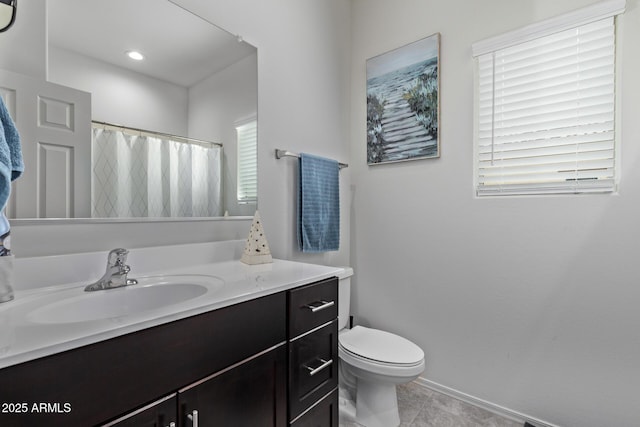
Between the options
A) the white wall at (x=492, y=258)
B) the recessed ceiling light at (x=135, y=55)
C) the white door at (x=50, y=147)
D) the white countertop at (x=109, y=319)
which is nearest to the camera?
the white countertop at (x=109, y=319)

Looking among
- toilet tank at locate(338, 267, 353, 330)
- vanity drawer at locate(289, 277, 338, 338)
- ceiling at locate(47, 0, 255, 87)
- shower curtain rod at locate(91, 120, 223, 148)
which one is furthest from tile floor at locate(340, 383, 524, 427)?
ceiling at locate(47, 0, 255, 87)

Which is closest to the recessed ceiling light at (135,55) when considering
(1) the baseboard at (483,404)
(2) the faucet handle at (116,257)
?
(2) the faucet handle at (116,257)

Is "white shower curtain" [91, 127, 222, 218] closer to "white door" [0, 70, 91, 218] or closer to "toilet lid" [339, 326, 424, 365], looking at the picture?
"white door" [0, 70, 91, 218]

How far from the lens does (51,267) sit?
0.90 meters

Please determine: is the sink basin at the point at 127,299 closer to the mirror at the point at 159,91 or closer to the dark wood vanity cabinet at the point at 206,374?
the dark wood vanity cabinet at the point at 206,374

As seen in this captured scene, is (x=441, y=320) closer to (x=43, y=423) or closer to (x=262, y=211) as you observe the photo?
(x=262, y=211)

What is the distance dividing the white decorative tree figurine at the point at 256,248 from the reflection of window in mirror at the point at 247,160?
18 centimetres

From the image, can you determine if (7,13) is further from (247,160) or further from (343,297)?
(343,297)

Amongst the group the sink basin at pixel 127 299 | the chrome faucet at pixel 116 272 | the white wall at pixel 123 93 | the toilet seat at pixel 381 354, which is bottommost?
the toilet seat at pixel 381 354

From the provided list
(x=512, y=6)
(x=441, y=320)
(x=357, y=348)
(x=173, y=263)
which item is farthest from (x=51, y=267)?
(x=512, y=6)

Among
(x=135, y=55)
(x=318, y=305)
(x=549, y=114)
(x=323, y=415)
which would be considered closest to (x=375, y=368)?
(x=323, y=415)

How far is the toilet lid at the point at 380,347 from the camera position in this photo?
1430 mm

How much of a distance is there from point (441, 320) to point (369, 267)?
1.85 feet

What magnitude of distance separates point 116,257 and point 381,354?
124cm
